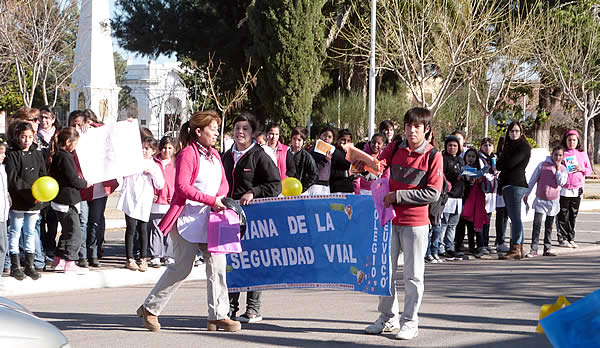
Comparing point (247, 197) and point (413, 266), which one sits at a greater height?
point (247, 197)

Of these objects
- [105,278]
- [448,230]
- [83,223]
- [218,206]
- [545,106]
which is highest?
[545,106]

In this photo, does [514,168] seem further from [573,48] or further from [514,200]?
[573,48]

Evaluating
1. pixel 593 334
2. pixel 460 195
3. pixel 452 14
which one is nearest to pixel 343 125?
pixel 452 14

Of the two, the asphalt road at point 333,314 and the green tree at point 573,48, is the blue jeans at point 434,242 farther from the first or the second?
the green tree at point 573,48

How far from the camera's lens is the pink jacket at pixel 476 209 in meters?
12.8

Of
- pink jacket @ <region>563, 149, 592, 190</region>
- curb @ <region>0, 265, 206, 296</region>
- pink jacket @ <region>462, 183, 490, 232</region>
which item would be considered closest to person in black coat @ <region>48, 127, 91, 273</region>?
curb @ <region>0, 265, 206, 296</region>

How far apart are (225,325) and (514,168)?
659 cm

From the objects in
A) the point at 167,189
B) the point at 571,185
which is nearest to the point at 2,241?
the point at 167,189

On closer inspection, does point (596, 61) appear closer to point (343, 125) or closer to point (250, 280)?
point (343, 125)

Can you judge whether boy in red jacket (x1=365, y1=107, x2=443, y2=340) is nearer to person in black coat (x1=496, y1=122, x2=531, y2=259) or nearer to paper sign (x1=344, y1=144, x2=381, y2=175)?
paper sign (x1=344, y1=144, x2=381, y2=175)

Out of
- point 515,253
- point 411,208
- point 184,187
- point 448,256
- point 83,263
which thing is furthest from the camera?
point 448,256

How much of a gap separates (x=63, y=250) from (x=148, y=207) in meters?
1.34

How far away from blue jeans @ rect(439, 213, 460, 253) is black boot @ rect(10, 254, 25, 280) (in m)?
6.32

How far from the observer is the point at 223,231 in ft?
22.6
